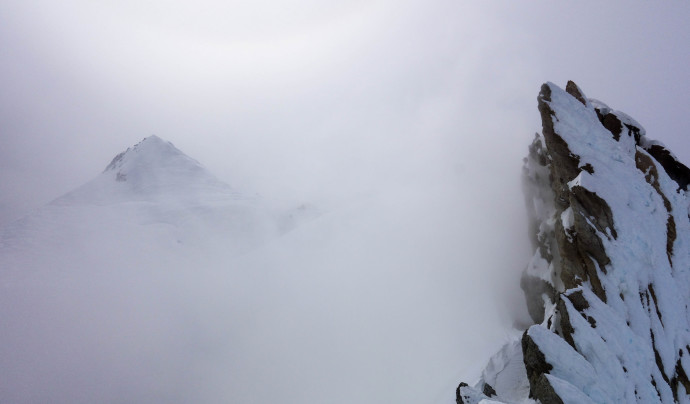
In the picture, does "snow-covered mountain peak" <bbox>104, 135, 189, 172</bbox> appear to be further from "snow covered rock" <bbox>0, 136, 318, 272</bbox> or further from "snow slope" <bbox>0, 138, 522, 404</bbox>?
"snow slope" <bbox>0, 138, 522, 404</bbox>

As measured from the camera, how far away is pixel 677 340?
1973 centimetres

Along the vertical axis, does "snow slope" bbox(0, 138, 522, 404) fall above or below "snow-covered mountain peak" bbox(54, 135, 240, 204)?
below

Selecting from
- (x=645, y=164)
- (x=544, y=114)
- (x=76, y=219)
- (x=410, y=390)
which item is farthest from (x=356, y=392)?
(x=76, y=219)

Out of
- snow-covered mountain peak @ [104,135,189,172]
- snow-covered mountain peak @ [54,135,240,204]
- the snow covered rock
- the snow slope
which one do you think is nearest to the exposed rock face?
the snow slope

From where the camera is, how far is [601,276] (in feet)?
61.2

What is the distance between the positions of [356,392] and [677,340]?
22218 millimetres

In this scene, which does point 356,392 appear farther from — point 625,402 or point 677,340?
point 677,340

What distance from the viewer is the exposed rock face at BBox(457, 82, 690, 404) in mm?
14500

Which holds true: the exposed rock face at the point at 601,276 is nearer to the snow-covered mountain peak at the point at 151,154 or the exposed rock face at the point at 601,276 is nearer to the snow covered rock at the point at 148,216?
the snow covered rock at the point at 148,216

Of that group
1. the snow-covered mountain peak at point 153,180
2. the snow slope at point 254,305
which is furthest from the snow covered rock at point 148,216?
the snow slope at point 254,305

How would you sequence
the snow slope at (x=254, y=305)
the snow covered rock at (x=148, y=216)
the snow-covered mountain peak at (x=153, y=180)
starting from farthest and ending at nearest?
the snow-covered mountain peak at (x=153, y=180), the snow covered rock at (x=148, y=216), the snow slope at (x=254, y=305)

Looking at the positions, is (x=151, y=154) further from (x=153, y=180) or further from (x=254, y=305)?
(x=254, y=305)

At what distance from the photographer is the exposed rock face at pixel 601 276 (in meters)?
14.5

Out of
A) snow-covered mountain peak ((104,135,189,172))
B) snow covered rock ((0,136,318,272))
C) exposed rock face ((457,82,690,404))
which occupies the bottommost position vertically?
exposed rock face ((457,82,690,404))
